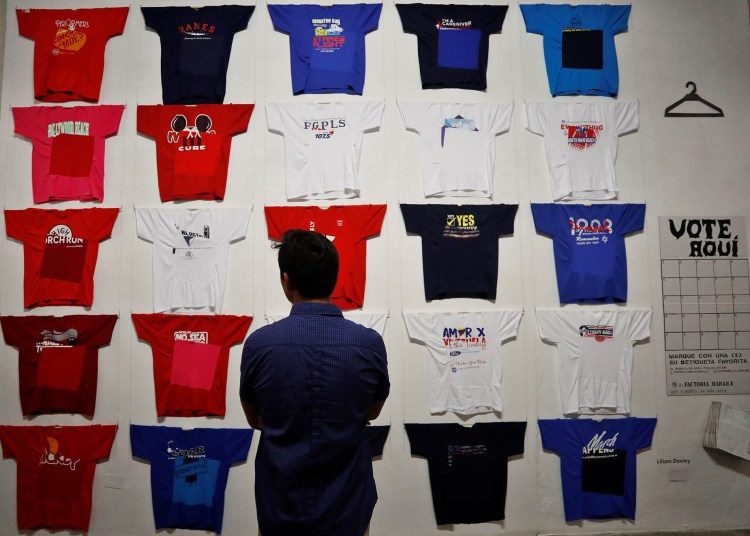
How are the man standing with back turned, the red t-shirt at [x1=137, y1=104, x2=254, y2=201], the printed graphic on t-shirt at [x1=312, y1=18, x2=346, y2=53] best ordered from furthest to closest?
the printed graphic on t-shirt at [x1=312, y1=18, x2=346, y2=53], the red t-shirt at [x1=137, y1=104, x2=254, y2=201], the man standing with back turned

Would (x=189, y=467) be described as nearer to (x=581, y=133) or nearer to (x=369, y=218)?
(x=369, y=218)

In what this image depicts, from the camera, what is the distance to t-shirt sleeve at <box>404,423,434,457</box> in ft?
10.3

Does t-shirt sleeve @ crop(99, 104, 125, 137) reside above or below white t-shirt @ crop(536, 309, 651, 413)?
above

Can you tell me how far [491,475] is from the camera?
3141 mm

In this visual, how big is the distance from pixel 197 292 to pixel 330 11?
216 cm

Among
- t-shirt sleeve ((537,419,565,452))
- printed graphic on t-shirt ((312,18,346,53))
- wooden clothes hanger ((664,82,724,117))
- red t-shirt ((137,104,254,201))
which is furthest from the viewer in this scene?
wooden clothes hanger ((664,82,724,117))

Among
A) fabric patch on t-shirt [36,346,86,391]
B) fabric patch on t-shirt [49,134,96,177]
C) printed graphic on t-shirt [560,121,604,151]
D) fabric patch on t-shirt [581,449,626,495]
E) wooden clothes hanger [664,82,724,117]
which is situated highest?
wooden clothes hanger [664,82,724,117]

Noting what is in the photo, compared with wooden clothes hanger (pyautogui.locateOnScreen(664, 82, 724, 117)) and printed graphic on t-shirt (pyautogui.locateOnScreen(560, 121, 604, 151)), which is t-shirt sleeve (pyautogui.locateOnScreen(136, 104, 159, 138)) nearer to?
printed graphic on t-shirt (pyautogui.locateOnScreen(560, 121, 604, 151))

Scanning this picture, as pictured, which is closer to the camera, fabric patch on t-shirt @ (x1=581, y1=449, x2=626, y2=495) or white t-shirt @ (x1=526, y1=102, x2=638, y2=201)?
fabric patch on t-shirt @ (x1=581, y1=449, x2=626, y2=495)

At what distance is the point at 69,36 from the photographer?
3445mm

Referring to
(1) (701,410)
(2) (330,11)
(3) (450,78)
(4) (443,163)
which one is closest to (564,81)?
(3) (450,78)

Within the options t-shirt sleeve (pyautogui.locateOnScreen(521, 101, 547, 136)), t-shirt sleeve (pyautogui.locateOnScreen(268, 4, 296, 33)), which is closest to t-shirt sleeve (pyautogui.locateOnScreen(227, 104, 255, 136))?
t-shirt sleeve (pyautogui.locateOnScreen(268, 4, 296, 33))

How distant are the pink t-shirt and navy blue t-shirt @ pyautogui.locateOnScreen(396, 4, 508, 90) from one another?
2.11 meters

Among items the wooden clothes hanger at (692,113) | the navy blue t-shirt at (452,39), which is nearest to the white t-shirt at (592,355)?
the wooden clothes hanger at (692,113)
